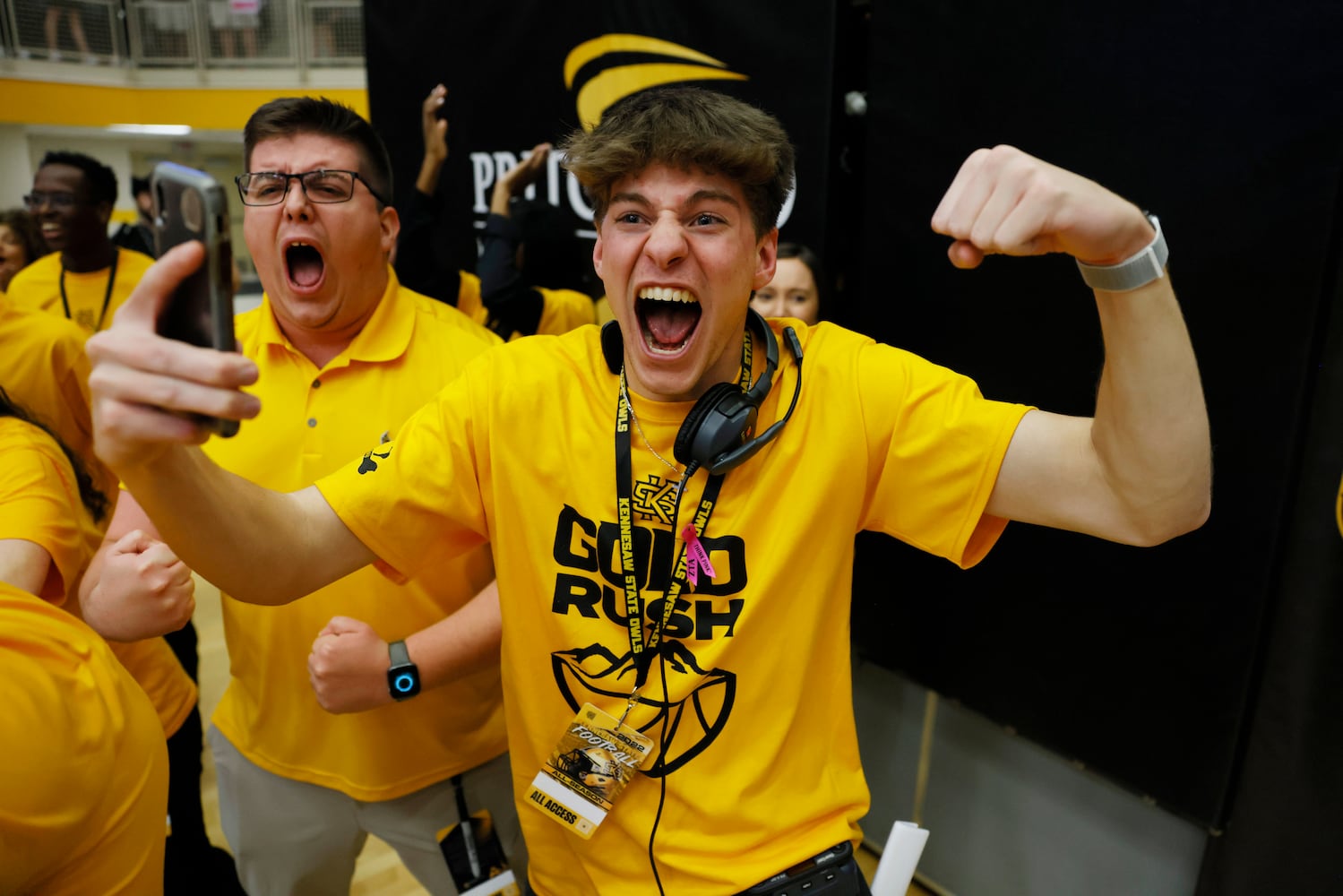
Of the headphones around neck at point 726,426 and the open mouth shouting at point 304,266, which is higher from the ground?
the open mouth shouting at point 304,266

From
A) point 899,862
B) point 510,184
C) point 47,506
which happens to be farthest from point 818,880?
point 510,184

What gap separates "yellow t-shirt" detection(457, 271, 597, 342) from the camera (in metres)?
3.11

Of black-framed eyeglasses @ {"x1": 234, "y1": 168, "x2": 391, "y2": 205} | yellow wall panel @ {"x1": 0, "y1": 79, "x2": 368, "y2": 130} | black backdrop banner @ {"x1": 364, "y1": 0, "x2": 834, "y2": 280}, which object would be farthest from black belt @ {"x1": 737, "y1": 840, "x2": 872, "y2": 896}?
yellow wall panel @ {"x1": 0, "y1": 79, "x2": 368, "y2": 130}

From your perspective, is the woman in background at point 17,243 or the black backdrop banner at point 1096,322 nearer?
the black backdrop banner at point 1096,322

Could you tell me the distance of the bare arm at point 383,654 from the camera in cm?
157

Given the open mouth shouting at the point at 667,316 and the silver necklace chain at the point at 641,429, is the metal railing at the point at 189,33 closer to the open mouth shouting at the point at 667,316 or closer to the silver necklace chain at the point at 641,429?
the open mouth shouting at the point at 667,316

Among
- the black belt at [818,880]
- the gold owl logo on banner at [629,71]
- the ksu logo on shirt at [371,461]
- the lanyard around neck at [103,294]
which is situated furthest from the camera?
the lanyard around neck at [103,294]

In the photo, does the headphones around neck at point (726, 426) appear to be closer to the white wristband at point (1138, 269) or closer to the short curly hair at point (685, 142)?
the short curly hair at point (685, 142)

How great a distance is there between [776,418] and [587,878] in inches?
30.3

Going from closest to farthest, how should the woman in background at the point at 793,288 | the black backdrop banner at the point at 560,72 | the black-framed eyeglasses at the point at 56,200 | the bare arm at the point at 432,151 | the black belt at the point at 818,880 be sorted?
the black belt at the point at 818,880
the woman in background at the point at 793,288
the black backdrop banner at the point at 560,72
the bare arm at the point at 432,151
the black-framed eyeglasses at the point at 56,200

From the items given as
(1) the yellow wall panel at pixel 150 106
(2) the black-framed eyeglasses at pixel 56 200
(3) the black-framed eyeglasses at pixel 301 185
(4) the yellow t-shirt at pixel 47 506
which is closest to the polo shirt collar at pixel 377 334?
(3) the black-framed eyeglasses at pixel 301 185

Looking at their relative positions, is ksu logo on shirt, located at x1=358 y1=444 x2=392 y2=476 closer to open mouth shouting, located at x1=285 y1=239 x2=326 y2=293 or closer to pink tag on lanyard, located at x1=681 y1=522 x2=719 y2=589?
pink tag on lanyard, located at x1=681 y1=522 x2=719 y2=589

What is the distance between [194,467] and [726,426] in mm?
673

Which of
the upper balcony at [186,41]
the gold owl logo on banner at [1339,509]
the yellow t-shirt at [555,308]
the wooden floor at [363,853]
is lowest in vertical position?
the wooden floor at [363,853]
